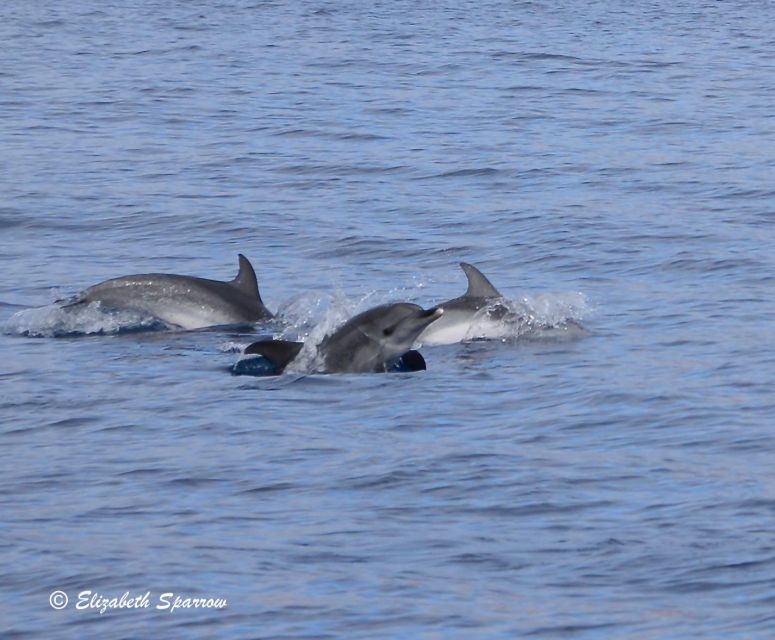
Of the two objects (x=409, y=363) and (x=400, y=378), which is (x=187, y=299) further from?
(x=400, y=378)

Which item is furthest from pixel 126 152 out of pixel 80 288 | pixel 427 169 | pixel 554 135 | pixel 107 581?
pixel 107 581

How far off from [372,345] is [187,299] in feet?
8.52

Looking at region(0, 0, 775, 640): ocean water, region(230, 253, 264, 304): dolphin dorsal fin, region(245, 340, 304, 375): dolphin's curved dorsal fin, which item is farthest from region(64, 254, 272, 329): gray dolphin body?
region(245, 340, 304, 375): dolphin's curved dorsal fin

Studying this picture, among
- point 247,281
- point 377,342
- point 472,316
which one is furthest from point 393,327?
point 247,281

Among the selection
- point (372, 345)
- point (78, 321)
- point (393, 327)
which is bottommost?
point (78, 321)

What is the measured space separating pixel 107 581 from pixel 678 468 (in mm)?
3421

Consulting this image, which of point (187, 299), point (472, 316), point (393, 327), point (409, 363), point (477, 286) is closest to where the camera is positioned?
point (393, 327)

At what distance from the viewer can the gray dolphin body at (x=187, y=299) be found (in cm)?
1449

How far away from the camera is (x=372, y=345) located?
12.5m

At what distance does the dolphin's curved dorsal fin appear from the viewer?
40.0 ft

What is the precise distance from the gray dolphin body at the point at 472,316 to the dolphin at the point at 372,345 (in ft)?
4.07

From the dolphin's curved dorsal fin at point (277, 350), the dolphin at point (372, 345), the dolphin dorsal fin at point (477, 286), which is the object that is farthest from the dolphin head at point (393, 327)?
the dolphin dorsal fin at point (477, 286)

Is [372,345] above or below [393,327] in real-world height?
below

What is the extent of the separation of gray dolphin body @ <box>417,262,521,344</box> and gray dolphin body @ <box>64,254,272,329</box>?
1.57 metres
